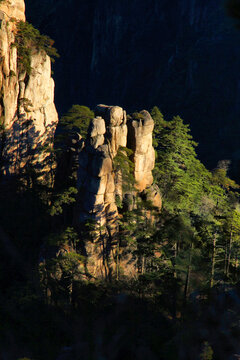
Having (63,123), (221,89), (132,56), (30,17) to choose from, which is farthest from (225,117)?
(30,17)

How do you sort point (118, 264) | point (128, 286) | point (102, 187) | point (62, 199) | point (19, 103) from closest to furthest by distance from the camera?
point (128, 286) → point (102, 187) → point (118, 264) → point (62, 199) → point (19, 103)

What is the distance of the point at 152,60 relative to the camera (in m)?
98.5

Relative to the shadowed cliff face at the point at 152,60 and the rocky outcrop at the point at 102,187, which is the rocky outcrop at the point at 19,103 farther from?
the shadowed cliff face at the point at 152,60

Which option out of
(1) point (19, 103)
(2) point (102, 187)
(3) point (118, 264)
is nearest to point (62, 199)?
(2) point (102, 187)

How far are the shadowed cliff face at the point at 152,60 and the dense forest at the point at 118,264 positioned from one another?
42230mm

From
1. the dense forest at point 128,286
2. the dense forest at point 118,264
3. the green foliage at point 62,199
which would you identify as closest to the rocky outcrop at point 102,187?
the dense forest at point 118,264

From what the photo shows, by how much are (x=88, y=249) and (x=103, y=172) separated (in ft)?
16.8

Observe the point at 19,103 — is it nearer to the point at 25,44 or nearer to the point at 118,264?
the point at 25,44

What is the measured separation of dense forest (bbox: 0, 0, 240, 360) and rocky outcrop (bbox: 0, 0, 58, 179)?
331 mm

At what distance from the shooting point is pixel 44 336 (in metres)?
17.3

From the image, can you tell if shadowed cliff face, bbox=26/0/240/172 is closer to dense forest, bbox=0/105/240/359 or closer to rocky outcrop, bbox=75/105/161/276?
rocky outcrop, bbox=75/105/161/276

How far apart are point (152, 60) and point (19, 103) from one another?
74957mm

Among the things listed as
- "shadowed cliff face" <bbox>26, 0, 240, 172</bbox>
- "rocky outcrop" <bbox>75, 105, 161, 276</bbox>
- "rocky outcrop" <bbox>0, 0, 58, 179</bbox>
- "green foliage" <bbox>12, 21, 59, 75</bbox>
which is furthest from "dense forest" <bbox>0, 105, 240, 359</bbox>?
"shadowed cliff face" <bbox>26, 0, 240, 172</bbox>

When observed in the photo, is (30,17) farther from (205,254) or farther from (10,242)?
(205,254)
